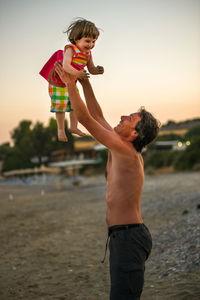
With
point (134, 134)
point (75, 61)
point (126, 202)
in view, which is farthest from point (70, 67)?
point (126, 202)

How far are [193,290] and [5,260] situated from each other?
6.37 m

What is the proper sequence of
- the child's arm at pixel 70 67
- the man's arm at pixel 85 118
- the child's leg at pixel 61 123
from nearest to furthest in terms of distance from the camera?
1. the child's arm at pixel 70 67
2. the man's arm at pixel 85 118
3. the child's leg at pixel 61 123

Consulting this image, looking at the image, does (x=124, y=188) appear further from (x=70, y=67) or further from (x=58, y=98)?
(x=70, y=67)

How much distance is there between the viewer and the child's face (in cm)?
272

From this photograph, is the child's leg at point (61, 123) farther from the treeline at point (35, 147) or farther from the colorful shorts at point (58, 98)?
the treeline at point (35, 147)

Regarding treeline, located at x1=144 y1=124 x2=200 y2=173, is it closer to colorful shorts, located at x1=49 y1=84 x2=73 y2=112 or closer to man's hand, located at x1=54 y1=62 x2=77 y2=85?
colorful shorts, located at x1=49 y1=84 x2=73 y2=112

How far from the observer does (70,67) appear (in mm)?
2631

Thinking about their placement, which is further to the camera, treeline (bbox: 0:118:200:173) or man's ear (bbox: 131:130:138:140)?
treeline (bbox: 0:118:200:173)

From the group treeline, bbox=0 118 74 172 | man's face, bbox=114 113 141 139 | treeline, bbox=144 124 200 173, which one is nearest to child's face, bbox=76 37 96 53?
man's face, bbox=114 113 141 139

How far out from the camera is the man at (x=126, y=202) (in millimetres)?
3193

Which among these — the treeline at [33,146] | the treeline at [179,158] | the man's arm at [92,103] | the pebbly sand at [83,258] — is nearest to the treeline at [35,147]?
the treeline at [33,146]

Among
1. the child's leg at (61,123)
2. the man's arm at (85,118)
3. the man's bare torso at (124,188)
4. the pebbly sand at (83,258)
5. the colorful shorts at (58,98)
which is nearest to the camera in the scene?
the man's arm at (85,118)

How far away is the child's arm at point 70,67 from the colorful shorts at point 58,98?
34 cm

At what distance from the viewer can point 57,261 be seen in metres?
10.3
